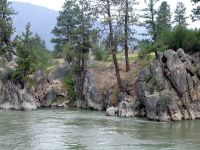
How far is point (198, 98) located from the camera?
4331 centimetres

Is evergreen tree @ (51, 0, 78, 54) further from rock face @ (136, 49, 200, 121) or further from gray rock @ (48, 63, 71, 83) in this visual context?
rock face @ (136, 49, 200, 121)

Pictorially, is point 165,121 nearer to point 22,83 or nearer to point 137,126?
point 137,126

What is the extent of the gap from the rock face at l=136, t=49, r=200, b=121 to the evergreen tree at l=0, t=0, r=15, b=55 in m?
28.7

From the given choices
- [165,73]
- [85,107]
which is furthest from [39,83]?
[165,73]

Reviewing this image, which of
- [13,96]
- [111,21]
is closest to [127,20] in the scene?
[111,21]

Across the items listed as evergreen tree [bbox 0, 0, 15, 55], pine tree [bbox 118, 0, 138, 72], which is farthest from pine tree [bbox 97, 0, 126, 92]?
evergreen tree [bbox 0, 0, 15, 55]

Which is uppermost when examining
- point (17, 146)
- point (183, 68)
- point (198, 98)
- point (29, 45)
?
point (29, 45)

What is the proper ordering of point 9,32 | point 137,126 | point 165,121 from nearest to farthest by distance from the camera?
point 137,126 < point 165,121 < point 9,32

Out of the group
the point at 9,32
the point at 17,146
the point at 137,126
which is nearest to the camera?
the point at 17,146

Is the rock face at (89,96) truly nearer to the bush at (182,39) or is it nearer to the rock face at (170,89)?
the rock face at (170,89)

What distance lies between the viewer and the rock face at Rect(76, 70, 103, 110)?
53219mm

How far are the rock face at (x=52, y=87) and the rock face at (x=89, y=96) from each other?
282 cm

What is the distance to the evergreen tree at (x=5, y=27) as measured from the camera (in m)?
67.8

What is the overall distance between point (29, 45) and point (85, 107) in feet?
37.7
